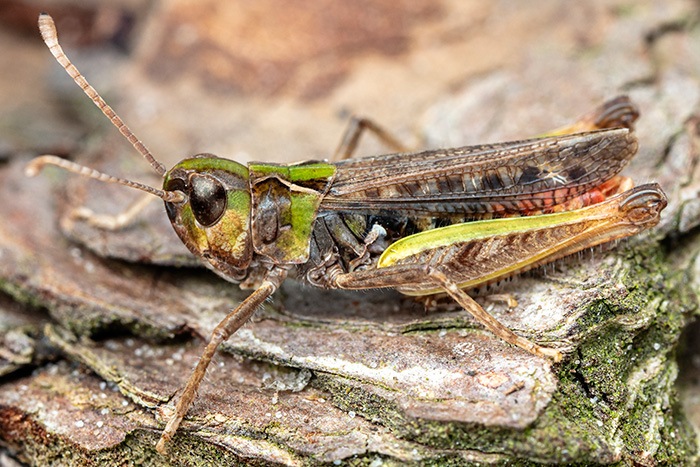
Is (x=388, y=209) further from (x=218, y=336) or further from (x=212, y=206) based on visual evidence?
(x=218, y=336)

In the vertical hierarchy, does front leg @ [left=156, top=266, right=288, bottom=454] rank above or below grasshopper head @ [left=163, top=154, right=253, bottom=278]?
below

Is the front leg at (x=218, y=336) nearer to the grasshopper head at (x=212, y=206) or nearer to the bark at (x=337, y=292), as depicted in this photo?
the bark at (x=337, y=292)

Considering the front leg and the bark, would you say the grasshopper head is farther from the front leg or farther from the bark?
the bark

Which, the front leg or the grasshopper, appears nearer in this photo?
the front leg

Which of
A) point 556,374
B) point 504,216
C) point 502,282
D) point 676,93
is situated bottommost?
point 556,374

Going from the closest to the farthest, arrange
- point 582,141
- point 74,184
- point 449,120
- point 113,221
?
1. point 582,141
2. point 113,221
3. point 74,184
4. point 449,120

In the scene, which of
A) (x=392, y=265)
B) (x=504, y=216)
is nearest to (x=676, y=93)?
(x=504, y=216)

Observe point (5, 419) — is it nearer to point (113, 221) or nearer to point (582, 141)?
point (113, 221)

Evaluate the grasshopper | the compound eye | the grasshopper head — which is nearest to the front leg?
the grasshopper
